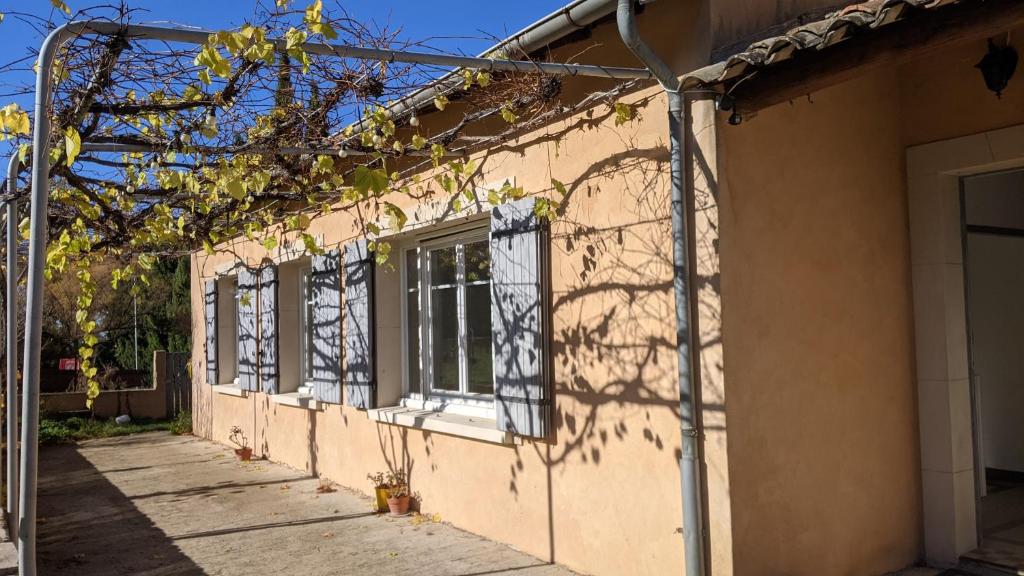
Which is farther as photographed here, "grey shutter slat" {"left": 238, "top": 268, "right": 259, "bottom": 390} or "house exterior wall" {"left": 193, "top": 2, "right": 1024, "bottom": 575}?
"grey shutter slat" {"left": 238, "top": 268, "right": 259, "bottom": 390}

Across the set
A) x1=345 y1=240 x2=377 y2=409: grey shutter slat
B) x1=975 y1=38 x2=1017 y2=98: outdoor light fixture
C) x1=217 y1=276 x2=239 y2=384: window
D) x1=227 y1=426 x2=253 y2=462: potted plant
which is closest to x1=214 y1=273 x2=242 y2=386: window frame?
x1=217 y1=276 x2=239 y2=384: window

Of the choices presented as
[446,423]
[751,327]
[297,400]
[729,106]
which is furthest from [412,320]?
[729,106]

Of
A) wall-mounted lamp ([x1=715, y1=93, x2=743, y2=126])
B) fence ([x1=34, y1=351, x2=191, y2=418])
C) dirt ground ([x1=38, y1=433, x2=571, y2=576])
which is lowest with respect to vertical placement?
dirt ground ([x1=38, y1=433, x2=571, y2=576])

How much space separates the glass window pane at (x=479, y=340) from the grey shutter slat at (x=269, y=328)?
11.4ft

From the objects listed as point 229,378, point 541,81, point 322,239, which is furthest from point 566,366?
point 229,378

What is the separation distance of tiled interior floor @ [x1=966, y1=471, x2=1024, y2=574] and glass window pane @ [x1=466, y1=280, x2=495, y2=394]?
10.4 feet

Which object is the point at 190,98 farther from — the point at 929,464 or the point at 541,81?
the point at 929,464

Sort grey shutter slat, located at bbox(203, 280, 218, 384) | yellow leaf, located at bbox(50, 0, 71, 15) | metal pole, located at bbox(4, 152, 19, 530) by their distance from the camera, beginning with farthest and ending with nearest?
1. grey shutter slat, located at bbox(203, 280, 218, 384)
2. metal pole, located at bbox(4, 152, 19, 530)
3. yellow leaf, located at bbox(50, 0, 71, 15)

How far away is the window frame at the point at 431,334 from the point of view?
20.1ft

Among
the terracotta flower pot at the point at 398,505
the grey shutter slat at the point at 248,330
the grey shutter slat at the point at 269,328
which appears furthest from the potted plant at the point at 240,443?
the terracotta flower pot at the point at 398,505

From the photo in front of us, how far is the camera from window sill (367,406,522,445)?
5419 millimetres

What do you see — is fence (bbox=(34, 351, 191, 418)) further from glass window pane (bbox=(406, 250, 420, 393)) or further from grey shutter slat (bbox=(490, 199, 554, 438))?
grey shutter slat (bbox=(490, 199, 554, 438))

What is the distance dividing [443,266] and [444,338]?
57 centimetres

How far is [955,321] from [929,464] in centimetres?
82
